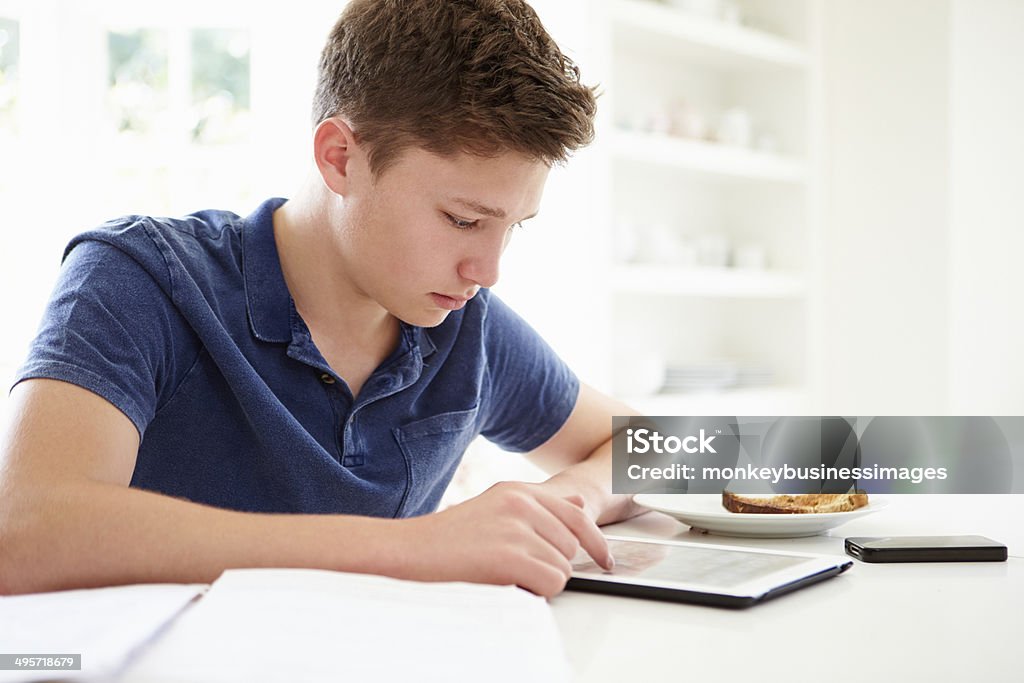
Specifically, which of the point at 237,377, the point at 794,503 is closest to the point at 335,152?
the point at 237,377

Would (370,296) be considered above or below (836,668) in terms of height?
above

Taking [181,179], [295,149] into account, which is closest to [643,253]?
[295,149]

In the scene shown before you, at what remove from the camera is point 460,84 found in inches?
45.9

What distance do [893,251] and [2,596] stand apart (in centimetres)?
363

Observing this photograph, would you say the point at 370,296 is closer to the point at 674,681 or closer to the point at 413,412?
the point at 413,412

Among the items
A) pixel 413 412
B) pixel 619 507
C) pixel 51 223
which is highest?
pixel 51 223

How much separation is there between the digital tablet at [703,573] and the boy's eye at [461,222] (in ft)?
1.41

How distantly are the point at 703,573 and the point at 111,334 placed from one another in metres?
0.63

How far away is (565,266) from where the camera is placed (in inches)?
124

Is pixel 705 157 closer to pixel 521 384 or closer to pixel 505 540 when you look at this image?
pixel 521 384

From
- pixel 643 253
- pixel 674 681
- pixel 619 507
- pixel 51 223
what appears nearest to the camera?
pixel 674 681

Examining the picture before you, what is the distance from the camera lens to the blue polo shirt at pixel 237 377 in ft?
3.33

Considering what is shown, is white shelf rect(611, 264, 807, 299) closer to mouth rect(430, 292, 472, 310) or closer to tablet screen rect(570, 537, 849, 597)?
mouth rect(430, 292, 472, 310)

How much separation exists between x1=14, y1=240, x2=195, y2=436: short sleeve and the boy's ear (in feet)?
0.89
